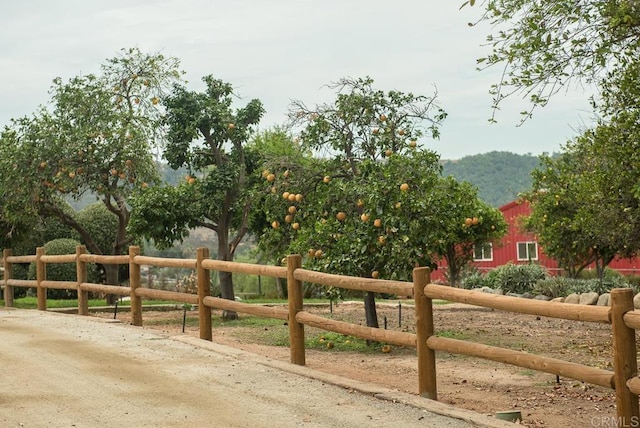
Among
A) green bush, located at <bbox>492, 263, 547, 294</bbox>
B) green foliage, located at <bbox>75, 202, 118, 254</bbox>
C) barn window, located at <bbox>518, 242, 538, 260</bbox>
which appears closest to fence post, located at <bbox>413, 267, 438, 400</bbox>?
green foliage, located at <bbox>75, 202, 118, 254</bbox>

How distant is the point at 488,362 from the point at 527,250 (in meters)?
32.4

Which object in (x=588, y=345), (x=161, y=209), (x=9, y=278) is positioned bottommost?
(x=588, y=345)

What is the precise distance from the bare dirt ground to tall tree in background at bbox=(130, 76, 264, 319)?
77.9 inches

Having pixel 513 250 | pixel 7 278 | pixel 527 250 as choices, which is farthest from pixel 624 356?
pixel 513 250

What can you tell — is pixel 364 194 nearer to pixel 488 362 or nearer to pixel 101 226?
pixel 488 362

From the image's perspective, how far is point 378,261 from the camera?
1345 cm

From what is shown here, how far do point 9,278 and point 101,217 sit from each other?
7.51m

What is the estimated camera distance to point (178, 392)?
8672 millimetres

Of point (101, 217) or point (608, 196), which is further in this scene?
point (101, 217)

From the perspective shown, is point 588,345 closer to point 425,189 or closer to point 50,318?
point 425,189

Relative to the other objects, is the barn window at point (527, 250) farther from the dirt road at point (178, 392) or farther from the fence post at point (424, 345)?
the fence post at point (424, 345)

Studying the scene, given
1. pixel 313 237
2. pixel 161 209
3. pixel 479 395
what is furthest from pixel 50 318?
pixel 479 395

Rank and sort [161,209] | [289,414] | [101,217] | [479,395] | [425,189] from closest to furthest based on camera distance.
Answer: [289,414], [479,395], [425,189], [161,209], [101,217]

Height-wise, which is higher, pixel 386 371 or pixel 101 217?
pixel 101 217
